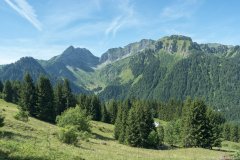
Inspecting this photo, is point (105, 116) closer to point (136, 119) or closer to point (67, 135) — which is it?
point (136, 119)

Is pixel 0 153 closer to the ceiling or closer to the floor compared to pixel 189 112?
closer to the floor

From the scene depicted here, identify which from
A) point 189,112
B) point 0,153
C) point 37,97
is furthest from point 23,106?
point 0,153

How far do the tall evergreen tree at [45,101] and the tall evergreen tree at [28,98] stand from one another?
4.99ft

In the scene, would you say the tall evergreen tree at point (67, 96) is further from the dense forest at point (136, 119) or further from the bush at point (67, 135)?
the bush at point (67, 135)

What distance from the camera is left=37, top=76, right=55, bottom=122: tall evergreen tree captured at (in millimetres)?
98438

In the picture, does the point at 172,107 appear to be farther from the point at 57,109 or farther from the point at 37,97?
the point at 37,97

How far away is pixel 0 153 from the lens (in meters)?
25.7

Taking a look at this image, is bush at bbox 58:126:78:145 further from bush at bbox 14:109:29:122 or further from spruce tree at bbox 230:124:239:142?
spruce tree at bbox 230:124:239:142

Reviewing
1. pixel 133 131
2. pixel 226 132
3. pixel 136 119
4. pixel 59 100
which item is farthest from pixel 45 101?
pixel 226 132

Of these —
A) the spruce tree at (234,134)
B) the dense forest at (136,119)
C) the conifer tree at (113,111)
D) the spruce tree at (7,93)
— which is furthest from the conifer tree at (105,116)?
the spruce tree at (234,134)

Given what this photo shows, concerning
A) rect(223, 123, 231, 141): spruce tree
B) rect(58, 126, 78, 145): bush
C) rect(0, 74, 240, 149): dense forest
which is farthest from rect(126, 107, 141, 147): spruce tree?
rect(223, 123, 231, 141): spruce tree

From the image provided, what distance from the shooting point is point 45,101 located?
100000 mm

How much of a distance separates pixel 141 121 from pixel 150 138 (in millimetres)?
4737

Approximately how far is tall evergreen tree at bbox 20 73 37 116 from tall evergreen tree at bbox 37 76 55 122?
152 cm
